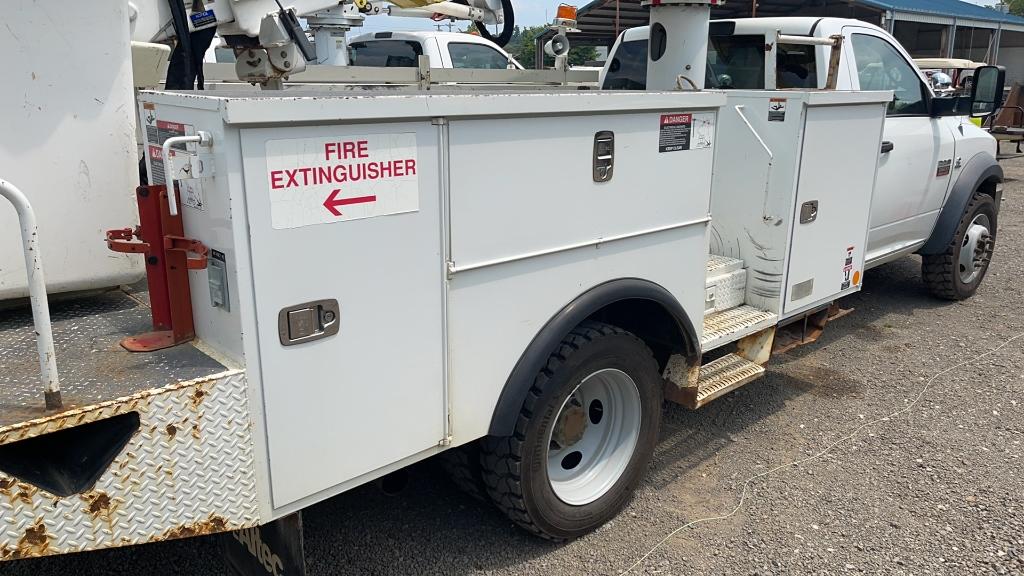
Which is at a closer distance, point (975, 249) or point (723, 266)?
point (723, 266)

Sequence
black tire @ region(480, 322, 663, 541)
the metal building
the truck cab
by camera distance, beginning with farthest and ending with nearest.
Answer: the metal building → the truck cab → black tire @ region(480, 322, 663, 541)

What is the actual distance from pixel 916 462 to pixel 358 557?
2.77 metres

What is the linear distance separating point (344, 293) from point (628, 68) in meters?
4.03

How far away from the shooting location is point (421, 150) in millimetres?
2324

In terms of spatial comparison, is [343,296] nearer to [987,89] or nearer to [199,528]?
[199,528]

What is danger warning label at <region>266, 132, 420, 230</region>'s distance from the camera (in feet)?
6.74

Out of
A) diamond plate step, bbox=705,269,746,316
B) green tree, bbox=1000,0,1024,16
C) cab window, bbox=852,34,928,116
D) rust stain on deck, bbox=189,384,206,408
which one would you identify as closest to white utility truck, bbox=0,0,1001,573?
rust stain on deck, bbox=189,384,206,408

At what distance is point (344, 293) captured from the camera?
7.36 feet

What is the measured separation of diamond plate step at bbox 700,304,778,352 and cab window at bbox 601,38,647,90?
2032mm

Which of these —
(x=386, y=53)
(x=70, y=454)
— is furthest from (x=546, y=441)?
(x=386, y=53)

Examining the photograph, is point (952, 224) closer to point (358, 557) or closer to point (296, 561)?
point (358, 557)

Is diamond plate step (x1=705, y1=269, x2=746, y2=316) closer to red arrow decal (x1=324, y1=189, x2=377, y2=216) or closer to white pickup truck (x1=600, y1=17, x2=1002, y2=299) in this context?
white pickup truck (x1=600, y1=17, x2=1002, y2=299)

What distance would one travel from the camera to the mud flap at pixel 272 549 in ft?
7.97

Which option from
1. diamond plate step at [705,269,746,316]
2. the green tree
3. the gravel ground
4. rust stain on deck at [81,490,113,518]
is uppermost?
the green tree
